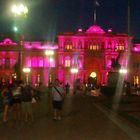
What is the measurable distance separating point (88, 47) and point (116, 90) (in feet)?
231

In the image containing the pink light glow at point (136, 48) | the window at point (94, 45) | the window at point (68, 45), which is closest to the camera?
the window at point (68, 45)

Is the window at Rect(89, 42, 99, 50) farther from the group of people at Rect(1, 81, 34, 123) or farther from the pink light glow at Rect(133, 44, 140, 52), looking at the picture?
the group of people at Rect(1, 81, 34, 123)

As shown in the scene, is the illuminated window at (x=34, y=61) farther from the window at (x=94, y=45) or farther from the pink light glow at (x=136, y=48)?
the pink light glow at (x=136, y=48)

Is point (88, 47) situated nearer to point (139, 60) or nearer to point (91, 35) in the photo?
point (91, 35)

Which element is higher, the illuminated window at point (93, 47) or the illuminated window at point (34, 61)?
the illuminated window at point (93, 47)

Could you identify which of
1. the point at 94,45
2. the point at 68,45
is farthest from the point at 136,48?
the point at 68,45

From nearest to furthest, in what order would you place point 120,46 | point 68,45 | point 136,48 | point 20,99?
point 20,99 → point 68,45 → point 120,46 → point 136,48

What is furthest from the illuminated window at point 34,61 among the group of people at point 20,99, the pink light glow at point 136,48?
the group of people at point 20,99

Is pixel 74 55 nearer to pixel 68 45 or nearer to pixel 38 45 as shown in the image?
pixel 68 45

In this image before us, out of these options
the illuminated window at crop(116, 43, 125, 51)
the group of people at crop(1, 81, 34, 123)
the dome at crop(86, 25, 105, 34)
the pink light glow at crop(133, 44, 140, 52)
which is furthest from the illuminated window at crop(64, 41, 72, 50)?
the group of people at crop(1, 81, 34, 123)

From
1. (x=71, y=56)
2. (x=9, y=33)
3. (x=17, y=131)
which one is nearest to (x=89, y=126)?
(x=17, y=131)

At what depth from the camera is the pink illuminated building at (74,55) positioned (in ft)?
377

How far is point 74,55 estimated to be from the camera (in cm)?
11594

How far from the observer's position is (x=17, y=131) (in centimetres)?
1781
